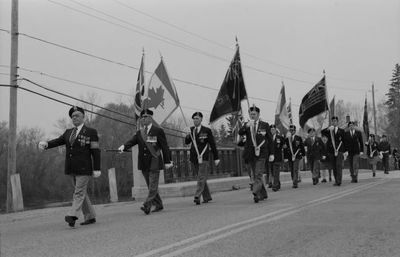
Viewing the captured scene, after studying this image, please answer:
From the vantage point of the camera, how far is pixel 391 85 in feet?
287

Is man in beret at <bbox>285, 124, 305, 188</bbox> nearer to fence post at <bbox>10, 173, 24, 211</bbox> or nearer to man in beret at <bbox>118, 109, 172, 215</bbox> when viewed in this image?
man in beret at <bbox>118, 109, 172, 215</bbox>

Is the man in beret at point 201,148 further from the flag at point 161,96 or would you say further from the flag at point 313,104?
the flag at point 313,104

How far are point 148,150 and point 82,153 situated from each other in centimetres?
205

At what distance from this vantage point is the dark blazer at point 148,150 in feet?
35.3

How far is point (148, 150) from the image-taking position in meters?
10.8

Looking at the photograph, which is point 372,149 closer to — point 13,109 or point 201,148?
point 201,148

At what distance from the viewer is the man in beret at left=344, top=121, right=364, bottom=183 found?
17594 mm

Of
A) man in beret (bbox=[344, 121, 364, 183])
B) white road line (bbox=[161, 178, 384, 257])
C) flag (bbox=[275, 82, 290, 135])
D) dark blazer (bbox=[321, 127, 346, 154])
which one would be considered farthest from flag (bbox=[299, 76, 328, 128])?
white road line (bbox=[161, 178, 384, 257])

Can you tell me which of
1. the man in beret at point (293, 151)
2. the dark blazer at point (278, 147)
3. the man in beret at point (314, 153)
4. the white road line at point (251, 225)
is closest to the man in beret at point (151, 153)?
the white road line at point (251, 225)

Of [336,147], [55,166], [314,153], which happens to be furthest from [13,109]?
[55,166]

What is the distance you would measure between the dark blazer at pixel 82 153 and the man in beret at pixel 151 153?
59.2 inches

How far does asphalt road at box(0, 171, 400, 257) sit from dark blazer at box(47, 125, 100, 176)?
38.3 inches

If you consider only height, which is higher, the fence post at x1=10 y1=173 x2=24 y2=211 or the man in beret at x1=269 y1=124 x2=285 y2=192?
the man in beret at x1=269 y1=124 x2=285 y2=192

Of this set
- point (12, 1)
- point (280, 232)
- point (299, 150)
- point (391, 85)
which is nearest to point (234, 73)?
point (299, 150)
